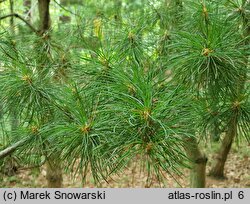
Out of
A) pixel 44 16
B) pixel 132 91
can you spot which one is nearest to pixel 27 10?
pixel 44 16

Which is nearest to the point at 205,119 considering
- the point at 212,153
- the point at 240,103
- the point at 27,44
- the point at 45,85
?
the point at 240,103

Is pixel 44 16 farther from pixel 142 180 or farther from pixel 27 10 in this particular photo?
pixel 142 180

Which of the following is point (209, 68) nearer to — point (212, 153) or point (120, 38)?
point (120, 38)

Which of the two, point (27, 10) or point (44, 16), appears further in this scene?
point (27, 10)

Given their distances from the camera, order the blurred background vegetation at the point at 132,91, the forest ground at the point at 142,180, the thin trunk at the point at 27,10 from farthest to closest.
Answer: the forest ground at the point at 142,180 < the thin trunk at the point at 27,10 < the blurred background vegetation at the point at 132,91

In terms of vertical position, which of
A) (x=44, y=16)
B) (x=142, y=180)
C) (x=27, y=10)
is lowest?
(x=142, y=180)

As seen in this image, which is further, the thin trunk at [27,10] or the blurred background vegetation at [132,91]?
the thin trunk at [27,10]

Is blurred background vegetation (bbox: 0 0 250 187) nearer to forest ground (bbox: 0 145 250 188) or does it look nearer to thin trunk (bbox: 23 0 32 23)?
thin trunk (bbox: 23 0 32 23)

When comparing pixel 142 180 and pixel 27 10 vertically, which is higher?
pixel 27 10

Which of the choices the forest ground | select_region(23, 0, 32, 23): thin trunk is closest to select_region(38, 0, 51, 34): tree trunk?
select_region(23, 0, 32, 23): thin trunk

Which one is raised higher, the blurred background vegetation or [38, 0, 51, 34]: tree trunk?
[38, 0, 51, 34]: tree trunk

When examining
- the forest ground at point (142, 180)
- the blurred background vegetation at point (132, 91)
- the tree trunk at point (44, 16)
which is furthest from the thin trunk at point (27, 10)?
the forest ground at point (142, 180)

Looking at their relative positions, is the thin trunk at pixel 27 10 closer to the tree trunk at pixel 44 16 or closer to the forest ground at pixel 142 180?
the tree trunk at pixel 44 16

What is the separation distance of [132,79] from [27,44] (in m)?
0.68
